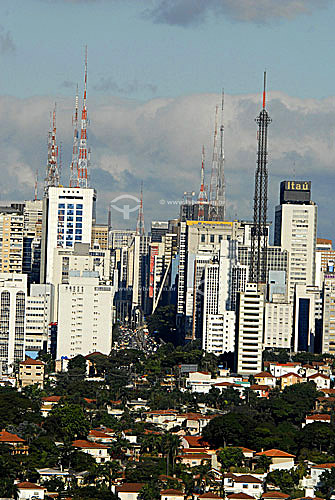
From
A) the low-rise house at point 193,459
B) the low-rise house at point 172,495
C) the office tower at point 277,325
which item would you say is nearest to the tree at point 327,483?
the low-rise house at point 193,459

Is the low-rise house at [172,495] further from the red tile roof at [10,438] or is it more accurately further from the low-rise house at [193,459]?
the red tile roof at [10,438]

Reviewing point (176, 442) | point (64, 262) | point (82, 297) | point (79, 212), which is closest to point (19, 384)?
point (82, 297)

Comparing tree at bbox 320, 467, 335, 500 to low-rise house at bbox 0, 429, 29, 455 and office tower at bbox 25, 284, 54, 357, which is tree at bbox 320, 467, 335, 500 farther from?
office tower at bbox 25, 284, 54, 357

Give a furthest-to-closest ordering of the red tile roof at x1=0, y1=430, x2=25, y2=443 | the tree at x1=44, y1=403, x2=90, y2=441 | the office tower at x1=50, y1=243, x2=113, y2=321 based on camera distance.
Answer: the office tower at x1=50, y1=243, x2=113, y2=321 < the tree at x1=44, y1=403, x2=90, y2=441 < the red tile roof at x1=0, y1=430, x2=25, y2=443

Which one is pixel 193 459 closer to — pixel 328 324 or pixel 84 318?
pixel 84 318

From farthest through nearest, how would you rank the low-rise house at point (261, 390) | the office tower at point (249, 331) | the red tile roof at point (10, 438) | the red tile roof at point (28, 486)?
1. the office tower at point (249, 331)
2. the low-rise house at point (261, 390)
3. the red tile roof at point (10, 438)
4. the red tile roof at point (28, 486)

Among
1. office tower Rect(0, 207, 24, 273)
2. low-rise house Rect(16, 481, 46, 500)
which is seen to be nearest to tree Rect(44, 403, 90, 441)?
low-rise house Rect(16, 481, 46, 500)
